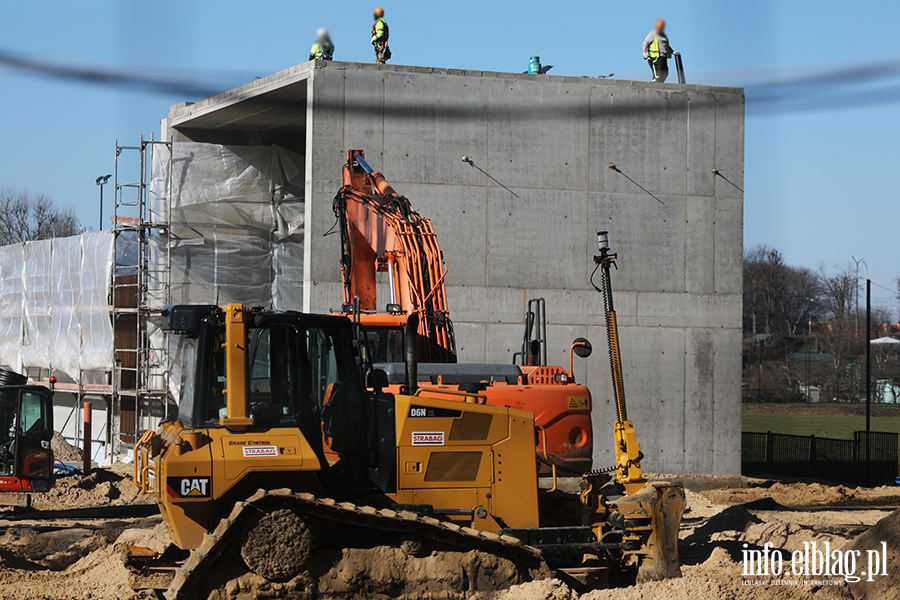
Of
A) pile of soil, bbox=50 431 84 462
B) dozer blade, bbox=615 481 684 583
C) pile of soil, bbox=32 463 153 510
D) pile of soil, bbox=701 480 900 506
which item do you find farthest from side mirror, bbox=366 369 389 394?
pile of soil, bbox=50 431 84 462

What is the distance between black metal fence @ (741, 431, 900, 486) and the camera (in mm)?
21578

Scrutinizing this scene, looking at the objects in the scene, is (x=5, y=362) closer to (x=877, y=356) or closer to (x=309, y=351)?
(x=309, y=351)

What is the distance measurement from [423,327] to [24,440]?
7.03m

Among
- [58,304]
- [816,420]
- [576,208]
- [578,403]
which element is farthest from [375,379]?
[816,420]

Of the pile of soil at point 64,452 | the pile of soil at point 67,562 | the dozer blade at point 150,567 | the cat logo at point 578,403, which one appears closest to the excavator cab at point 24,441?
the pile of soil at point 67,562

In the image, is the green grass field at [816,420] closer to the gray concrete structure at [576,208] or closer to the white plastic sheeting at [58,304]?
the gray concrete structure at [576,208]

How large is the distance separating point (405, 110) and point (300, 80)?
230 cm

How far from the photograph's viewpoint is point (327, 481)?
23.4ft

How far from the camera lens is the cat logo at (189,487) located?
21.4 feet

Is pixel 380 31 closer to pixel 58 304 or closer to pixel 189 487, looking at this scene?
pixel 58 304

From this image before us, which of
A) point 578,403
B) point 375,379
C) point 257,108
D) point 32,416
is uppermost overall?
point 257,108

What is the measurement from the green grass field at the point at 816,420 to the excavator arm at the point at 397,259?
22.9m

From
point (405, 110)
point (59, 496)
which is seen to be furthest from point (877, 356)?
point (59, 496)

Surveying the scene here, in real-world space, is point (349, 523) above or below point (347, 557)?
above
